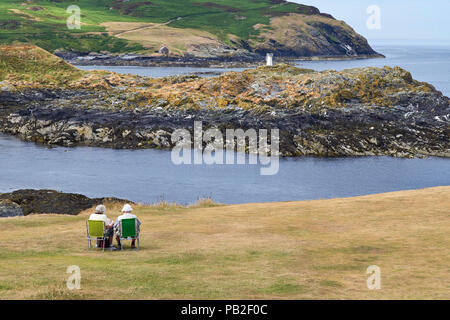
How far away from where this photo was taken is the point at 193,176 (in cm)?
7381

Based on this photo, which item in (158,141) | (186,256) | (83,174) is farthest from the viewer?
(158,141)

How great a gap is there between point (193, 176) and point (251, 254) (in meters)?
49.5

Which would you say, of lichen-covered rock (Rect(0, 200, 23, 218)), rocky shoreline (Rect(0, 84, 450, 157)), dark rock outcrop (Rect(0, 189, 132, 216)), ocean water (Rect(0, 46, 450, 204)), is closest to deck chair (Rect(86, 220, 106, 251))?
lichen-covered rock (Rect(0, 200, 23, 218))

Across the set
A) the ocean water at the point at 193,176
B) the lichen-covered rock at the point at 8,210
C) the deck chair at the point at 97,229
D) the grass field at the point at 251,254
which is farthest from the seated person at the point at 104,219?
the ocean water at the point at 193,176

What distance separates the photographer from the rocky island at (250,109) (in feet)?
295

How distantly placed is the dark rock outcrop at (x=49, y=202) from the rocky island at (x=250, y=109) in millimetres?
39208

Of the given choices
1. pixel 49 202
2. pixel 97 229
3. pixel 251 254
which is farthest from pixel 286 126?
pixel 97 229

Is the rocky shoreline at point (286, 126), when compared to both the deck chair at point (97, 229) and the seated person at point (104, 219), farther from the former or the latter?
the deck chair at point (97, 229)

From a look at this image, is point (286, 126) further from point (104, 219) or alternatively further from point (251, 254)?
point (104, 219)

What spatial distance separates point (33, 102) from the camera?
351 ft
